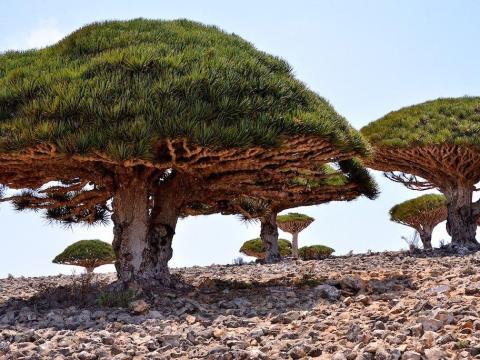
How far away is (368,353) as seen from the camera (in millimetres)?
5168

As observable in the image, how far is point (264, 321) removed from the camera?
734 centimetres

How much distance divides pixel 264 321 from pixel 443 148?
11104 millimetres

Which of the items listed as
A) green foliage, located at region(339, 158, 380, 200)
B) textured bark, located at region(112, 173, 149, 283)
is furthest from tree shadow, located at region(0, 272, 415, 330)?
green foliage, located at region(339, 158, 380, 200)

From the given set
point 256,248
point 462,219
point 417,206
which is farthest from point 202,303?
point 256,248

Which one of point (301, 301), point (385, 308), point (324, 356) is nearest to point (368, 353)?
point (324, 356)

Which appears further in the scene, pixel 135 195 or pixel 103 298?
pixel 135 195

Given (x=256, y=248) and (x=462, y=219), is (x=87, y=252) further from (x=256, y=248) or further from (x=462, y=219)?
(x=462, y=219)

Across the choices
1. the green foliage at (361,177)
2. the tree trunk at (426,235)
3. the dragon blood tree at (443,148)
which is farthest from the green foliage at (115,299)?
the tree trunk at (426,235)

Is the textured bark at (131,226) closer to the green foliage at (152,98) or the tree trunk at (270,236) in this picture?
the green foliage at (152,98)

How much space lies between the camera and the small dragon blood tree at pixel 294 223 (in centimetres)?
2831

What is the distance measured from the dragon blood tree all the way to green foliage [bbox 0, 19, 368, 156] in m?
7.34

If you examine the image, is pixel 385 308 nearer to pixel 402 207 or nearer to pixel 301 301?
pixel 301 301

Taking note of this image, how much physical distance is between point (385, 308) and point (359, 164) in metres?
8.23

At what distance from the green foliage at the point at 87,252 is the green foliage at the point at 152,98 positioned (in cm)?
1477
